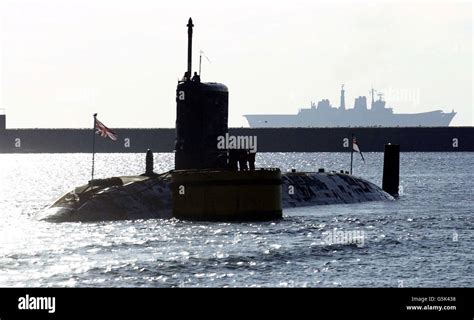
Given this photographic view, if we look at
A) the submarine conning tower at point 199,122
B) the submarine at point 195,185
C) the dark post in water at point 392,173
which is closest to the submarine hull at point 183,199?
the submarine at point 195,185

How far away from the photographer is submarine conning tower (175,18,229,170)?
153 ft

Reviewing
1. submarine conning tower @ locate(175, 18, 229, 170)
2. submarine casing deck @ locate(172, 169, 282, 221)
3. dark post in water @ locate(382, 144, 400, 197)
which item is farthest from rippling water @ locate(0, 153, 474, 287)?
dark post in water @ locate(382, 144, 400, 197)

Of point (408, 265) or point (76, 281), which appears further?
point (408, 265)

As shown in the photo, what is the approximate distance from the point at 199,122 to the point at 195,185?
565 cm

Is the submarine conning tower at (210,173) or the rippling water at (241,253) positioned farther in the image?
the submarine conning tower at (210,173)

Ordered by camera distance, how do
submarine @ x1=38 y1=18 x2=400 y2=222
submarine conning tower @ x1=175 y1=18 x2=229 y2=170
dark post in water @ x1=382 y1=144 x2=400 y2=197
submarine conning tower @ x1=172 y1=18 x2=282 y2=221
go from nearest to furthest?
submarine conning tower @ x1=172 y1=18 x2=282 y2=221 < submarine @ x1=38 y1=18 x2=400 y2=222 < submarine conning tower @ x1=175 y1=18 x2=229 y2=170 < dark post in water @ x1=382 y1=144 x2=400 y2=197

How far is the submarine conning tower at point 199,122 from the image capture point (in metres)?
46.6

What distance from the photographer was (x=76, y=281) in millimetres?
28000

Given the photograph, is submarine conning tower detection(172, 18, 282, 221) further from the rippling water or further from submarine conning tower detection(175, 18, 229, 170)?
the rippling water

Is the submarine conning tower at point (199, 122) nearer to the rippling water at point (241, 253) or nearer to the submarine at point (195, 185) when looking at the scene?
the submarine at point (195, 185)

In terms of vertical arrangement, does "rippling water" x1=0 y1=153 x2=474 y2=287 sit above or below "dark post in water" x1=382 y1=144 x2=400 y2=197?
below
